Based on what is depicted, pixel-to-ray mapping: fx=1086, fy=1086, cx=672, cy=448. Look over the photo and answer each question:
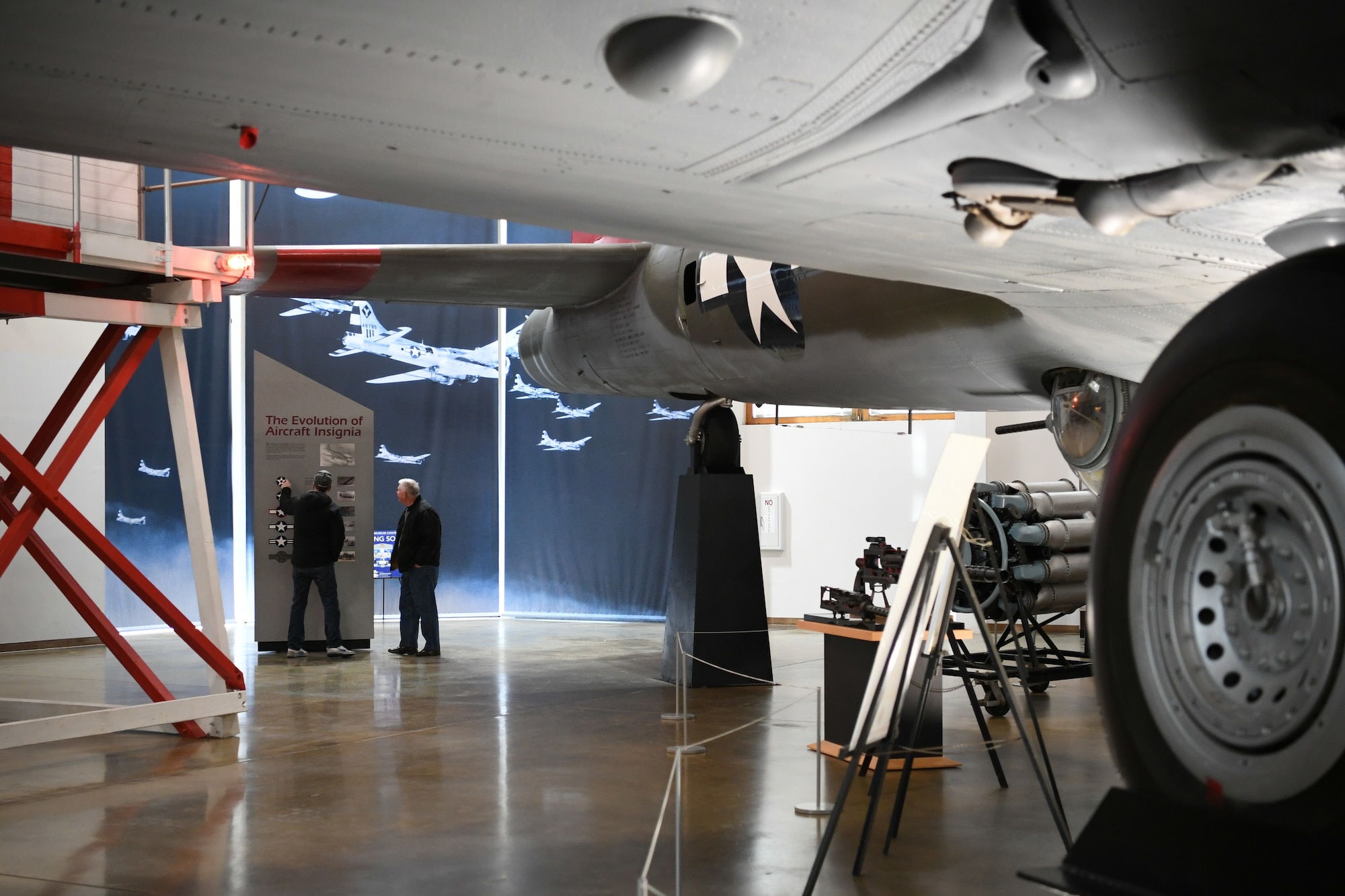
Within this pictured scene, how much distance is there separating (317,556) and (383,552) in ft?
9.58

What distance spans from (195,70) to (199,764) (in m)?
4.81

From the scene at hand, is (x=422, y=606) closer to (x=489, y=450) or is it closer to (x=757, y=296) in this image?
(x=489, y=450)

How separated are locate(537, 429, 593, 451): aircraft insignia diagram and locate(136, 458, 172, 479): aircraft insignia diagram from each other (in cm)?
446

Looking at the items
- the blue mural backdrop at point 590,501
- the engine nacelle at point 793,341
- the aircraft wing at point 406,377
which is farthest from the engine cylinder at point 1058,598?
the aircraft wing at point 406,377

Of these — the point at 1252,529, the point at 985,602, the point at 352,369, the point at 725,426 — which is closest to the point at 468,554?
the point at 352,369

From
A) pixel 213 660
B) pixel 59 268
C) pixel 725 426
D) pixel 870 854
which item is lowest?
pixel 870 854

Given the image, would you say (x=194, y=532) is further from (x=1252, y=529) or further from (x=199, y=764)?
(x=1252, y=529)

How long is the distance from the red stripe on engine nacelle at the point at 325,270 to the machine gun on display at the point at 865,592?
12.9ft

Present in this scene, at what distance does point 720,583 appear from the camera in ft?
28.4

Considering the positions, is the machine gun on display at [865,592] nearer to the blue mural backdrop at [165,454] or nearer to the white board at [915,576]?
the white board at [915,576]

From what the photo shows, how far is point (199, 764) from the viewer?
5957 mm

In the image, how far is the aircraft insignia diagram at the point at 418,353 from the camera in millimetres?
13797

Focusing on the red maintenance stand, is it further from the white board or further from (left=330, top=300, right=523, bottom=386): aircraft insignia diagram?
(left=330, top=300, right=523, bottom=386): aircraft insignia diagram

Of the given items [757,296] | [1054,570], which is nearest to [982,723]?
[757,296]
